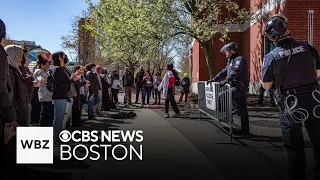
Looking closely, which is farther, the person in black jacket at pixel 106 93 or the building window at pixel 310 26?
the building window at pixel 310 26

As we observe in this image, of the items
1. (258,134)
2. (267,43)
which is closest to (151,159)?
(258,134)

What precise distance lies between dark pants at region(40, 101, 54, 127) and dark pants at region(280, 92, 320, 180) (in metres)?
4.59

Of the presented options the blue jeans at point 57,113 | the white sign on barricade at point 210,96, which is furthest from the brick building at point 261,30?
the blue jeans at point 57,113

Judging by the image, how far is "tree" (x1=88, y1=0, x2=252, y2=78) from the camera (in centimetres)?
1419

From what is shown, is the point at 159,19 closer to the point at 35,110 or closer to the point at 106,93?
the point at 106,93

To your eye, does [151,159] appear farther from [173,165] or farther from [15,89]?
[15,89]

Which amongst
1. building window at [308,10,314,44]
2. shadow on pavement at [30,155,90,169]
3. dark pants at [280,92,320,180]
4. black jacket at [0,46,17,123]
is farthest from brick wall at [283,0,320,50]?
black jacket at [0,46,17,123]

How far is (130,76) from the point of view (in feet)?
57.2

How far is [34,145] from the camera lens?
4.87 metres

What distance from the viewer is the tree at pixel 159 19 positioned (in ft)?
46.5

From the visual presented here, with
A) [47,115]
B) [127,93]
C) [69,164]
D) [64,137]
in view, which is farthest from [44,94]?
[127,93]

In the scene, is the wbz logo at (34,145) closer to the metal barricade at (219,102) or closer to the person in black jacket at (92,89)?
the metal barricade at (219,102)

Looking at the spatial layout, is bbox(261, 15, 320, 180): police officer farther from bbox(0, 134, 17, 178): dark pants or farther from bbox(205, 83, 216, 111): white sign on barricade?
bbox(205, 83, 216, 111): white sign on barricade

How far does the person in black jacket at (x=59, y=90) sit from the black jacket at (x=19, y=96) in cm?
193
